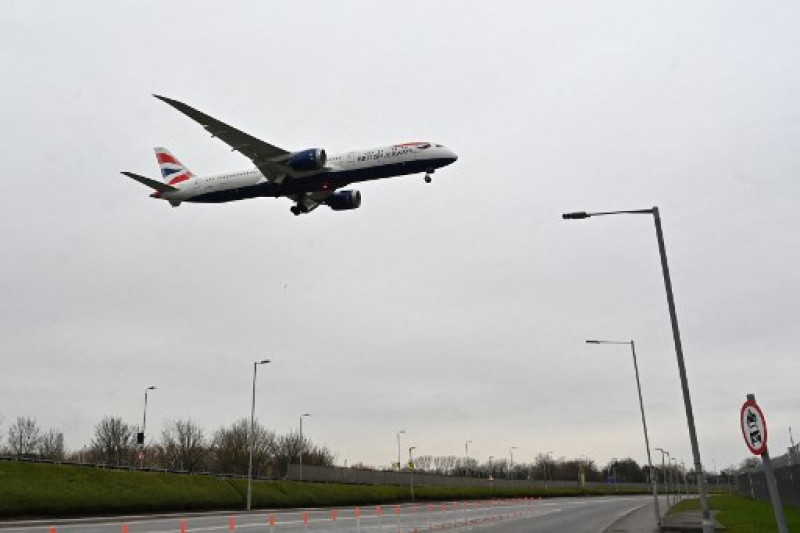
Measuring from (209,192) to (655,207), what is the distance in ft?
95.7

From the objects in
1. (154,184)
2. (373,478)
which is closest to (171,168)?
(154,184)

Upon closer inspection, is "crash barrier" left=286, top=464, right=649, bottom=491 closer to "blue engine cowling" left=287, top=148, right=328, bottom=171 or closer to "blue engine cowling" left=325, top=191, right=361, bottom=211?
"blue engine cowling" left=325, top=191, right=361, bottom=211

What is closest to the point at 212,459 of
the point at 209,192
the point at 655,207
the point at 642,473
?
the point at 209,192

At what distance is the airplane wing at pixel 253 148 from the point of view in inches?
1407

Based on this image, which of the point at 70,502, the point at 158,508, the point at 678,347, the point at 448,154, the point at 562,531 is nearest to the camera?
the point at 678,347

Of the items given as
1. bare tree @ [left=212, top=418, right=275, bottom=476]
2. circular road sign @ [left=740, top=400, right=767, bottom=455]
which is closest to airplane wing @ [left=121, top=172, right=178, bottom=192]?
circular road sign @ [left=740, top=400, right=767, bottom=455]

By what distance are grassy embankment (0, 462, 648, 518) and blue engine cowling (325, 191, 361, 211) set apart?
71.9 feet

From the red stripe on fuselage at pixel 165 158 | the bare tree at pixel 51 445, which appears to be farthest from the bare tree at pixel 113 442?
the red stripe on fuselage at pixel 165 158

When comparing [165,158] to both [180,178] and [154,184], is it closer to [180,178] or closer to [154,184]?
[180,178]

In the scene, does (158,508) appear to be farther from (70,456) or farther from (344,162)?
(70,456)

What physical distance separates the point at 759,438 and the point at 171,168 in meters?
46.9

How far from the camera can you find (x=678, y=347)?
1608 centimetres

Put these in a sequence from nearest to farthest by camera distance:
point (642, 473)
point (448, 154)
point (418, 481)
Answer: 1. point (448, 154)
2. point (418, 481)
3. point (642, 473)

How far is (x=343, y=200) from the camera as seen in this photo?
40.7m
